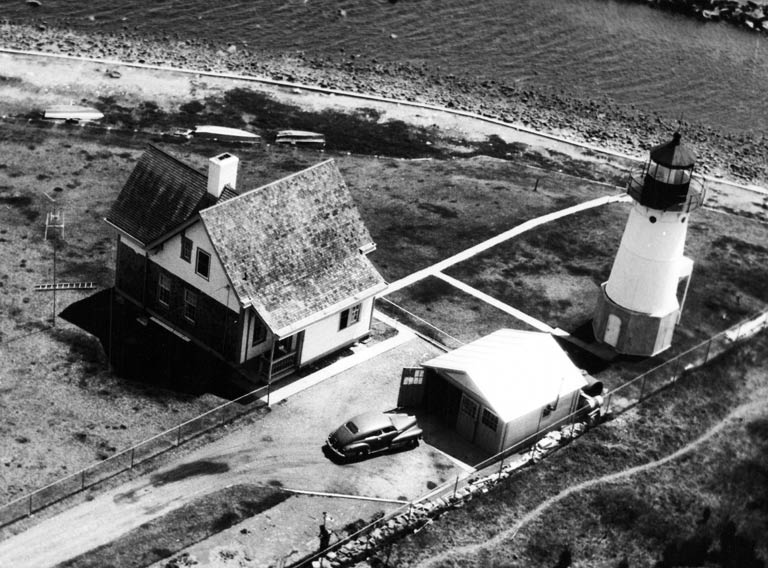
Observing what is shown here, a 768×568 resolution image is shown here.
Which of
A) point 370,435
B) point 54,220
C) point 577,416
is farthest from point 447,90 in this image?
point 370,435

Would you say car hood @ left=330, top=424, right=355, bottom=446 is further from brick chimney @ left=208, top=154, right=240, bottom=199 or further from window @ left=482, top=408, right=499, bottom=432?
brick chimney @ left=208, top=154, right=240, bottom=199

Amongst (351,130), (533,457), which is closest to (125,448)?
(533,457)

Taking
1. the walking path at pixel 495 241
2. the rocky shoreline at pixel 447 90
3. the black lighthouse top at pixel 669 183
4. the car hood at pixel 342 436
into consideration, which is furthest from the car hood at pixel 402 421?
the rocky shoreline at pixel 447 90

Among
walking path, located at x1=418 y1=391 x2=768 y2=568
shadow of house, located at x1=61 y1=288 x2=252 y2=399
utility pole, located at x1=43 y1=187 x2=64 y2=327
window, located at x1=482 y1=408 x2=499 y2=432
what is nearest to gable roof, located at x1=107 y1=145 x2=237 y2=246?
shadow of house, located at x1=61 y1=288 x2=252 y2=399

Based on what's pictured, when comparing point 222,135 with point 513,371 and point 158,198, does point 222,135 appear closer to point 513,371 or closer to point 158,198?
point 158,198

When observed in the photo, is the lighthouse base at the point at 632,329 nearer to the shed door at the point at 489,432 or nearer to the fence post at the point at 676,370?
the fence post at the point at 676,370

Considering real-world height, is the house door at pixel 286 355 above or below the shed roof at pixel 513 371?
below

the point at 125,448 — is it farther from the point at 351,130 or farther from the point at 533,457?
the point at 351,130
